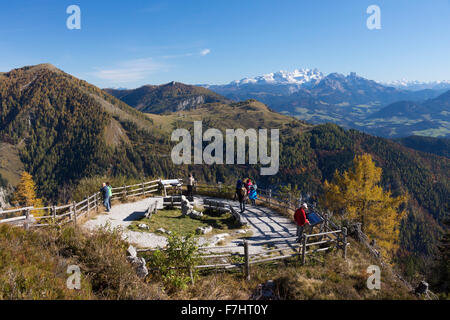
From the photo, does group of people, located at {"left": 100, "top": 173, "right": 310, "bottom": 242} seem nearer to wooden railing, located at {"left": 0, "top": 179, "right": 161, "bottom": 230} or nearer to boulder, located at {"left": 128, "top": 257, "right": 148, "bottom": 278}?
wooden railing, located at {"left": 0, "top": 179, "right": 161, "bottom": 230}

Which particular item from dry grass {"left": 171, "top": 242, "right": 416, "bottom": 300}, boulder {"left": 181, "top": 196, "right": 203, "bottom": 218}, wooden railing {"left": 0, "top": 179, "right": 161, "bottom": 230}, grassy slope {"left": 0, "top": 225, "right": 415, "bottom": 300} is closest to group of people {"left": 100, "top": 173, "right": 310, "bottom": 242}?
wooden railing {"left": 0, "top": 179, "right": 161, "bottom": 230}

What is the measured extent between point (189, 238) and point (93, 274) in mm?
3138

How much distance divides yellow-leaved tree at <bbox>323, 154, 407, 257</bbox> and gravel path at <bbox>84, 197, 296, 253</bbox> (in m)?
12.6

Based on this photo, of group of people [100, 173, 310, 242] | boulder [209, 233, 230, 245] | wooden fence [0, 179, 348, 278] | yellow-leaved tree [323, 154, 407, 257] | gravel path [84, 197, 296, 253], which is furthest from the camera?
yellow-leaved tree [323, 154, 407, 257]

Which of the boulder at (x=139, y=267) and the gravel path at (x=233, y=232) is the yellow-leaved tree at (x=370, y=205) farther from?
the boulder at (x=139, y=267)

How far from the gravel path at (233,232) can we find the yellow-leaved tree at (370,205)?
12623mm

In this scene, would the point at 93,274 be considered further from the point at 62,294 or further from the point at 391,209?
the point at 391,209

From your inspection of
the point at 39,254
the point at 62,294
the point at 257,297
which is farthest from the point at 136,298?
the point at 257,297

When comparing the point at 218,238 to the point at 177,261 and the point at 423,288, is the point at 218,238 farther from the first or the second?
the point at 423,288

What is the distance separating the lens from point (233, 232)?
14.4 m

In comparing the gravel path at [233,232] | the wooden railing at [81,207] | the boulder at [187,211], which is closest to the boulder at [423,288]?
the gravel path at [233,232]

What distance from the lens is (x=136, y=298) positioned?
5.96m

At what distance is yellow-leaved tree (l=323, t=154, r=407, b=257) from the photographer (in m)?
27.0

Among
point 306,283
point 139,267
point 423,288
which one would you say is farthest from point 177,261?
point 423,288
